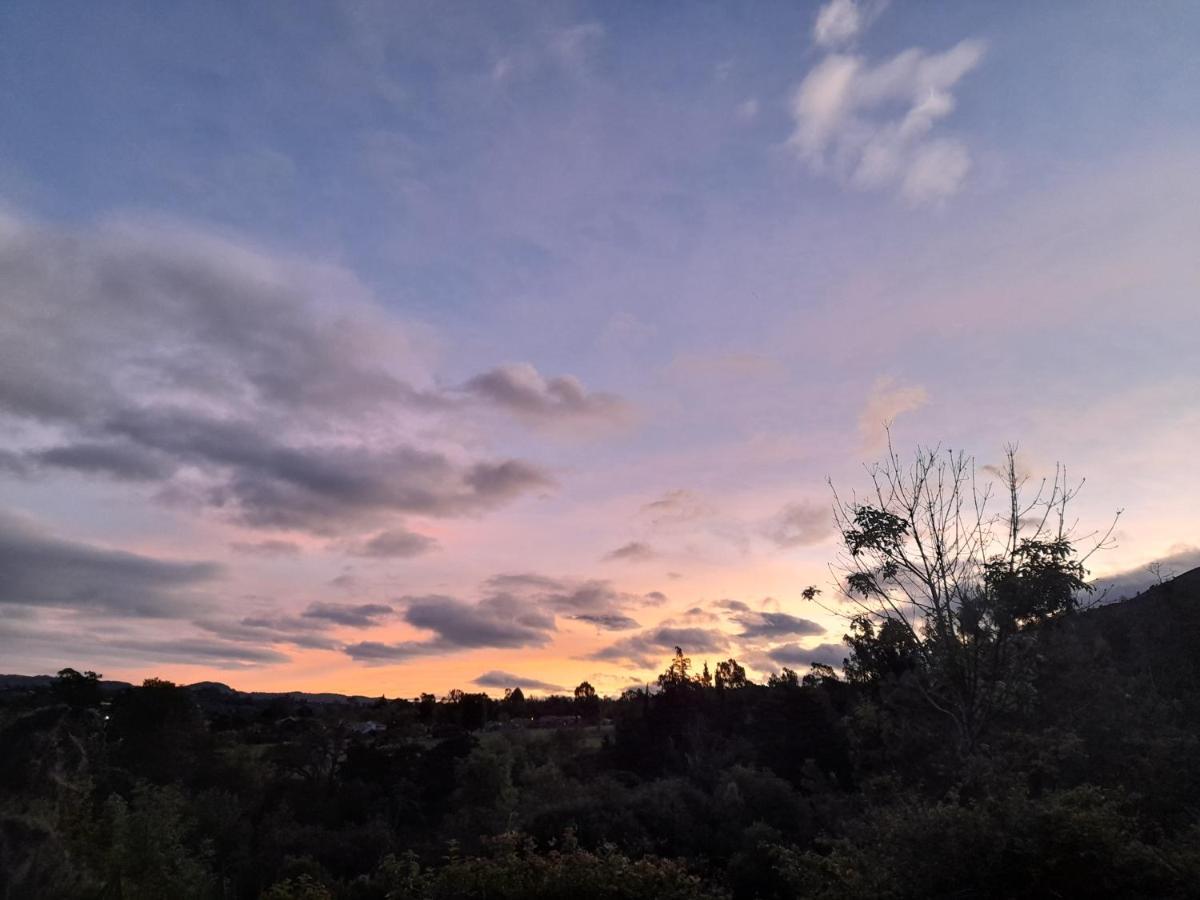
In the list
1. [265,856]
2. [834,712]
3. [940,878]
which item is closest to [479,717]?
[834,712]

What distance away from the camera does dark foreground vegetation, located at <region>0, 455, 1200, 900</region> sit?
32.7 ft

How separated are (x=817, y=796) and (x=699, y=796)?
17.7ft

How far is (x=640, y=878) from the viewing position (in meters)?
13.6

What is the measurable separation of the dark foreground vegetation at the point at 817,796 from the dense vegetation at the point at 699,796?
6 cm

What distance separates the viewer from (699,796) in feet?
88.7

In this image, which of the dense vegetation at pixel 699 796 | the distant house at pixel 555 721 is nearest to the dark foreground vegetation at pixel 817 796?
the dense vegetation at pixel 699 796

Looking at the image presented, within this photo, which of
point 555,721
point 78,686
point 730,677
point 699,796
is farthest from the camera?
point 555,721

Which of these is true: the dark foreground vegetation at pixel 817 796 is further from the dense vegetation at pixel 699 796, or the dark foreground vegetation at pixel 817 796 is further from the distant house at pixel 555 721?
the distant house at pixel 555 721

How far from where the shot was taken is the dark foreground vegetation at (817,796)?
9977 millimetres

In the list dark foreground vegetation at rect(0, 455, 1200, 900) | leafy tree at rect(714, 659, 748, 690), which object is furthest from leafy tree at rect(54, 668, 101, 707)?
leafy tree at rect(714, 659, 748, 690)

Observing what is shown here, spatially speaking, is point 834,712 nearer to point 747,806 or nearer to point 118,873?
point 747,806

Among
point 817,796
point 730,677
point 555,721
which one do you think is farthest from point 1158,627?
point 555,721

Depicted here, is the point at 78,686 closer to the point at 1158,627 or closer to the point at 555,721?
the point at 1158,627

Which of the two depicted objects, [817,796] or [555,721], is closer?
[817,796]
